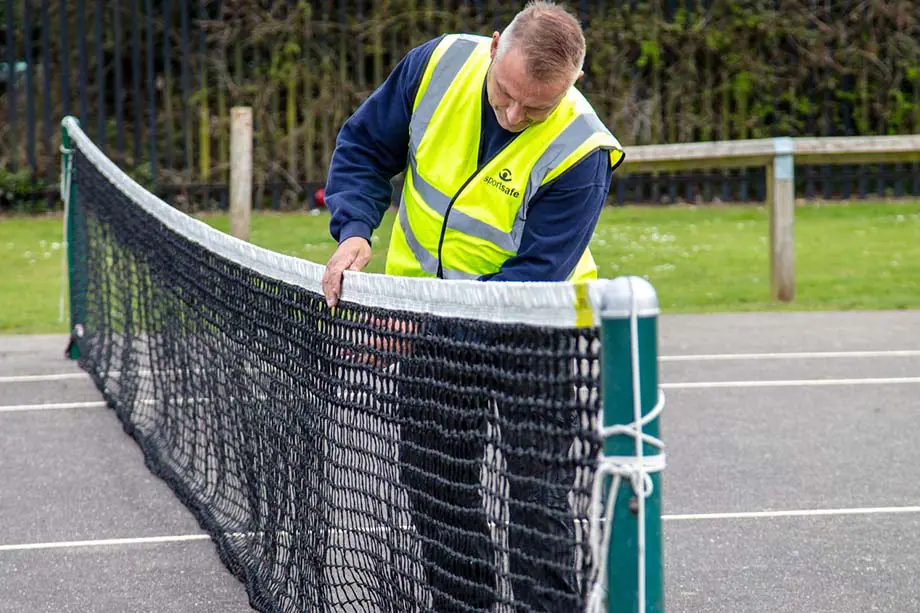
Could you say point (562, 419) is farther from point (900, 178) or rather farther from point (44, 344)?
point (900, 178)

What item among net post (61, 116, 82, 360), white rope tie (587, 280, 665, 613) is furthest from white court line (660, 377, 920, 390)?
white rope tie (587, 280, 665, 613)

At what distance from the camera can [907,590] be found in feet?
16.4

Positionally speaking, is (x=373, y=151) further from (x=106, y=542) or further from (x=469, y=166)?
(x=106, y=542)

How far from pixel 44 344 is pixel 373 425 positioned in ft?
22.4

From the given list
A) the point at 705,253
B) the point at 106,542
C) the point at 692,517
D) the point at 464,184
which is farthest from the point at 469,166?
the point at 705,253

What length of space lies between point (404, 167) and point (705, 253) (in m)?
9.70

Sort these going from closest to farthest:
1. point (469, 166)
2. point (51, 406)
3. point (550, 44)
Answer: point (550, 44)
point (469, 166)
point (51, 406)

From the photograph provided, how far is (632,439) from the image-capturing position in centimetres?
242

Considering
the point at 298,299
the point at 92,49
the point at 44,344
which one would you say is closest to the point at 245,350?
the point at 298,299

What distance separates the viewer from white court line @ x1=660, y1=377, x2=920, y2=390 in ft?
28.5

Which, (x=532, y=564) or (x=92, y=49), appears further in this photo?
(x=92, y=49)

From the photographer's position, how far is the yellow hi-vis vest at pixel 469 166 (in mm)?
4059

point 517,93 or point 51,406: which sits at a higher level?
point 517,93

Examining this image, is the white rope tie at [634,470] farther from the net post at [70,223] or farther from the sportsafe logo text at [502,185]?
the net post at [70,223]
